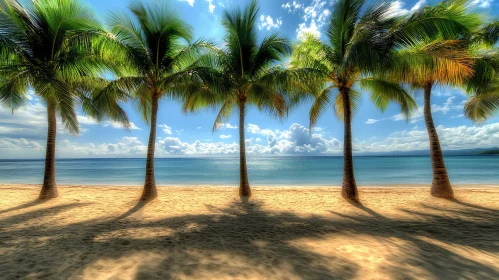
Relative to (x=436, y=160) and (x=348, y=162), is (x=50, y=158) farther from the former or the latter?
(x=436, y=160)

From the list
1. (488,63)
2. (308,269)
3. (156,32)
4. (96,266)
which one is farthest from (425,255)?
(156,32)

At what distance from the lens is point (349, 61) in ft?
23.2

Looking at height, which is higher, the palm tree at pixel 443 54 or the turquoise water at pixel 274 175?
the palm tree at pixel 443 54

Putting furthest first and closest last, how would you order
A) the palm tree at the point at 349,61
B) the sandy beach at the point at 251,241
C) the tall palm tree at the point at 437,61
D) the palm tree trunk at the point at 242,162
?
the palm tree trunk at the point at 242,162, the palm tree at the point at 349,61, the tall palm tree at the point at 437,61, the sandy beach at the point at 251,241

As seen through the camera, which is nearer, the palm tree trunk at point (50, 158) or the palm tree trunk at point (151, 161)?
the palm tree trunk at point (50, 158)

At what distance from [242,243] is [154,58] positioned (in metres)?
7.81

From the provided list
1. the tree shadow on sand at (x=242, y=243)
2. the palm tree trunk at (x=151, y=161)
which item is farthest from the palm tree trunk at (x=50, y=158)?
the palm tree trunk at (x=151, y=161)

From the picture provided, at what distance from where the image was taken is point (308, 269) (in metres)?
3.32

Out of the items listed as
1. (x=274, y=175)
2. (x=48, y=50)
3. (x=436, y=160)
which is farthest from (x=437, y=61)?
(x=274, y=175)

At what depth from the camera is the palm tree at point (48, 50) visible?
23.3ft

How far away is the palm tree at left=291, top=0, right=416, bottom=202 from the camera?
707 centimetres

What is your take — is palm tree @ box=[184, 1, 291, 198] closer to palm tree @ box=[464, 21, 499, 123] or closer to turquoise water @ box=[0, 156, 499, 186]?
palm tree @ box=[464, 21, 499, 123]

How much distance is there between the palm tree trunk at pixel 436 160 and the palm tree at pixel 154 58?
8.54 metres

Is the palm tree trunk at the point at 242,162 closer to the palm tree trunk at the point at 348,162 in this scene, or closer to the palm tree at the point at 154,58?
the palm tree at the point at 154,58
